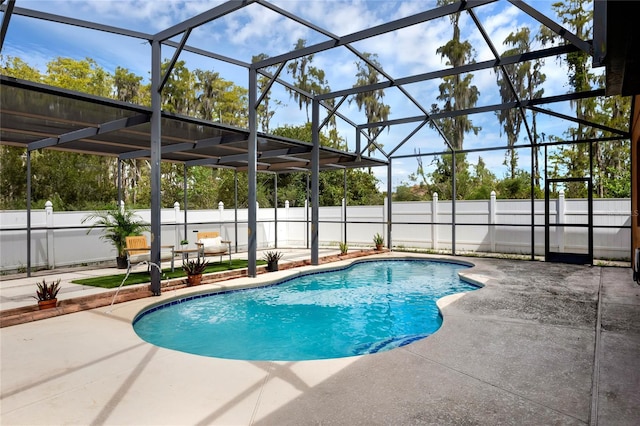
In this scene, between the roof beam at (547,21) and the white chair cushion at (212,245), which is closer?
the roof beam at (547,21)

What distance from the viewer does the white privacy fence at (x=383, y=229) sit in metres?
9.32

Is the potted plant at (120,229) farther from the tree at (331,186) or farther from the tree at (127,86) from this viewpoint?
the tree at (127,86)

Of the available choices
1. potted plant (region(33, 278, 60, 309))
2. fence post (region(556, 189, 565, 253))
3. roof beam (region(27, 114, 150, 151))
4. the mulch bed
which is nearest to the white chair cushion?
the mulch bed

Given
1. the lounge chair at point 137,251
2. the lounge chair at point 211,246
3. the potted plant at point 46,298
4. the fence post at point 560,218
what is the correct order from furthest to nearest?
the fence post at point 560,218, the lounge chair at point 211,246, the lounge chair at point 137,251, the potted plant at point 46,298

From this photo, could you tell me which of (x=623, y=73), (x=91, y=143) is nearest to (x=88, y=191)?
(x=91, y=143)

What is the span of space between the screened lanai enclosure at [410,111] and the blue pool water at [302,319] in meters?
1.10

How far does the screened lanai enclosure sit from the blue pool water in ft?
3.60

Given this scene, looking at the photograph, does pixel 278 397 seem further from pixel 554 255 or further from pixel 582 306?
pixel 554 255

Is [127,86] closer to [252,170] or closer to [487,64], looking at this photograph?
[252,170]

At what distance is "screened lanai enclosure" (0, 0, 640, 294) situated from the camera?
19.1 feet

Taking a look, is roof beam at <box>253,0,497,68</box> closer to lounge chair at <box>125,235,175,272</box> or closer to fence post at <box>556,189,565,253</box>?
lounge chair at <box>125,235,175,272</box>

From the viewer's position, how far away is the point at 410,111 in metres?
28.8

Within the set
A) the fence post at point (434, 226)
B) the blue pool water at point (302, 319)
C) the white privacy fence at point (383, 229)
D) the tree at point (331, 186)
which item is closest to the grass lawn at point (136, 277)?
the blue pool water at point (302, 319)

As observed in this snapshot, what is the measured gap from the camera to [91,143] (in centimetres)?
830
